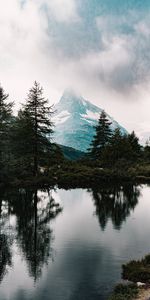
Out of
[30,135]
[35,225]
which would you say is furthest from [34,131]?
[35,225]

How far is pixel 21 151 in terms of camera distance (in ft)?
180

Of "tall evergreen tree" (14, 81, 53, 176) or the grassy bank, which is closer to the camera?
the grassy bank

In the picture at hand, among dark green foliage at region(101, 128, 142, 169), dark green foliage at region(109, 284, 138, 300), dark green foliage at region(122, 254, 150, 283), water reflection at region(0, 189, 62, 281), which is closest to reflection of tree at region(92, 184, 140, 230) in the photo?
water reflection at region(0, 189, 62, 281)

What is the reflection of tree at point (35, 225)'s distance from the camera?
2007 cm

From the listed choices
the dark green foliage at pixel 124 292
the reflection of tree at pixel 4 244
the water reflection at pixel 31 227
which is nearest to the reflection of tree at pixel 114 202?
the water reflection at pixel 31 227

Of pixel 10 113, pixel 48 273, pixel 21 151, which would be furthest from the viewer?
pixel 21 151

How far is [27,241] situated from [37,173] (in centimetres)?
3184

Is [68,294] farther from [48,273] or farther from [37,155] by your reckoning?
[37,155]

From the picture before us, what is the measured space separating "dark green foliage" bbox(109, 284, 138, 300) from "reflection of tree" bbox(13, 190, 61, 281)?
13.2ft

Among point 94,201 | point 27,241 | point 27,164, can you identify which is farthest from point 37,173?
point 27,241

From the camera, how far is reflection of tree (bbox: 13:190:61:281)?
20066mm

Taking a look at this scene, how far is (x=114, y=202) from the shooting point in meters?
39.0

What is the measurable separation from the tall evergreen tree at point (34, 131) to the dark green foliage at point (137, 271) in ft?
123

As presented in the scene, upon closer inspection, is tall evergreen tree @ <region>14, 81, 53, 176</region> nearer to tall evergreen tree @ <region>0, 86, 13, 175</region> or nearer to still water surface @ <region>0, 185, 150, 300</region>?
tall evergreen tree @ <region>0, 86, 13, 175</region>
